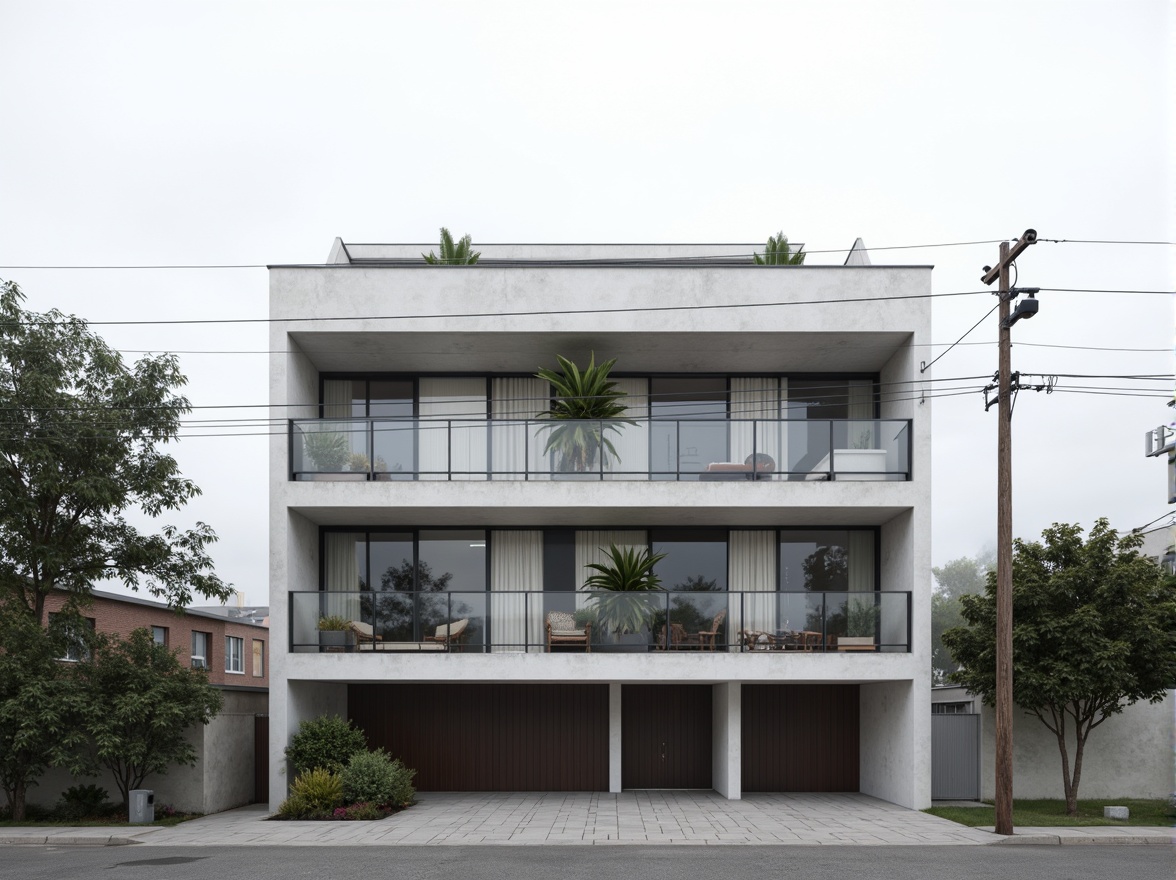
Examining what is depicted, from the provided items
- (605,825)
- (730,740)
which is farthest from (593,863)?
(730,740)

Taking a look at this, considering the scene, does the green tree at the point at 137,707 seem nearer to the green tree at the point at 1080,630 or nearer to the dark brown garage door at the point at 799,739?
the dark brown garage door at the point at 799,739

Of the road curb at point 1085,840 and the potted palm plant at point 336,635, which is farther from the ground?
the potted palm plant at point 336,635

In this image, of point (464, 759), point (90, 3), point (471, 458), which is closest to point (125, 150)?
point (90, 3)

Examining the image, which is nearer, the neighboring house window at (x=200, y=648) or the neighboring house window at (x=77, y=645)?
the neighboring house window at (x=77, y=645)

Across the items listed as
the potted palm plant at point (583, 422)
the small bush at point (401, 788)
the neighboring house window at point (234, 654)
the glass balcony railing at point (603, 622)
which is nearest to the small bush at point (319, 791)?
the small bush at point (401, 788)

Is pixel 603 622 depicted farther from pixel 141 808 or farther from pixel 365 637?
pixel 141 808

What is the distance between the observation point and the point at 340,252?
2612cm

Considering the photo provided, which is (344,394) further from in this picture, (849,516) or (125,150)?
(849,516)

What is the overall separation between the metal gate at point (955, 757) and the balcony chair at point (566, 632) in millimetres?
6963

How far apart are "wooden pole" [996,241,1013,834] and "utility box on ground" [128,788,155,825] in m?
13.5

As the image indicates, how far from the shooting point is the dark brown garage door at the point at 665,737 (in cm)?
2308

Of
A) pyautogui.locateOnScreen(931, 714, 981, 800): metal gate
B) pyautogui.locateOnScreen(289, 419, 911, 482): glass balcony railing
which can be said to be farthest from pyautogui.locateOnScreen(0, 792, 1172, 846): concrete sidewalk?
pyautogui.locateOnScreen(289, 419, 911, 482): glass balcony railing

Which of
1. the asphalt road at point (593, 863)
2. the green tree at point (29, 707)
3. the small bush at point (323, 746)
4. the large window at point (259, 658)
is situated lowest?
the large window at point (259, 658)

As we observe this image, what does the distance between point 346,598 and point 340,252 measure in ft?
30.3
